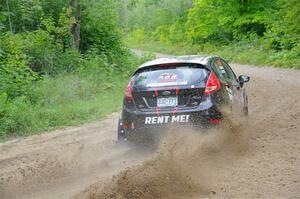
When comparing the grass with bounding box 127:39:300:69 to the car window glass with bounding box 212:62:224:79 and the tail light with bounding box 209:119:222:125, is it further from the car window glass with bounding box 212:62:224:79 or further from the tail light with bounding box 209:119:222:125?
the tail light with bounding box 209:119:222:125

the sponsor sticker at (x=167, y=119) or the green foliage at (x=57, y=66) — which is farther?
the green foliage at (x=57, y=66)

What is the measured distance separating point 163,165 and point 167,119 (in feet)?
3.11

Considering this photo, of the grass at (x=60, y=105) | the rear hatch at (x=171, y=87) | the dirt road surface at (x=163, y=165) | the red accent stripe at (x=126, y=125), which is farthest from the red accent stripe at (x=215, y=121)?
the grass at (x=60, y=105)

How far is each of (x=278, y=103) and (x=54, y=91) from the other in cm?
627

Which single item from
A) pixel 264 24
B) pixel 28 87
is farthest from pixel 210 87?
pixel 264 24

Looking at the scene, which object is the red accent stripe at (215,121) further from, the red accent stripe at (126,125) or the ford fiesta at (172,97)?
the red accent stripe at (126,125)

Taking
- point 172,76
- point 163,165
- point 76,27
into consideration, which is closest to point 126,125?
point 172,76

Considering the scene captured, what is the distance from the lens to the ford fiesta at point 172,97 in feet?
23.5

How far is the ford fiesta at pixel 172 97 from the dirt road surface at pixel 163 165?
280 mm

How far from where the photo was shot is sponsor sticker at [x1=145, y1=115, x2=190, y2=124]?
7.11 m

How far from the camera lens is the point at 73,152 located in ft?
26.6

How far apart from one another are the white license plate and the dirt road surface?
1.41 ft

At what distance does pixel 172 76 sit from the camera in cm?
738

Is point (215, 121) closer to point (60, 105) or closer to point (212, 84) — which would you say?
point (212, 84)
